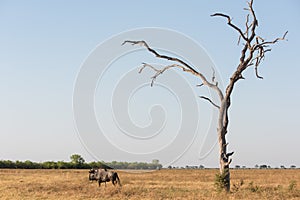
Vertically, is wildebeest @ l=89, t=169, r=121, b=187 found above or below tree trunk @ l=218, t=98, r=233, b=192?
below

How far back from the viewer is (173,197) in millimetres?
19234

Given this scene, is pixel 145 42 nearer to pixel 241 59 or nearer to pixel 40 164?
pixel 241 59

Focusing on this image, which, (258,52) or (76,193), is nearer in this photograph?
(76,193)

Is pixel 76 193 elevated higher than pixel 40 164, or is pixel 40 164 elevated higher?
pixel 40 164

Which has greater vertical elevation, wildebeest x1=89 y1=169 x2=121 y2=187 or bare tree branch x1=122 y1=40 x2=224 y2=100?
bare tree branch x1=122 y1=40 x2=224 y2=100

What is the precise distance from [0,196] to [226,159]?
11655 mm

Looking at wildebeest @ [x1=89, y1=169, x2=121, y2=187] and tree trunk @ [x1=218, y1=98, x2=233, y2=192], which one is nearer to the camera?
tree trunk @ [x1=218, y1=98, x2=233, y2=192]

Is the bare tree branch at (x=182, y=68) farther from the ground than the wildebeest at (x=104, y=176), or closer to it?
farther from the ground

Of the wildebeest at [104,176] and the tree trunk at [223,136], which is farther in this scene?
the wildebeest at [104,176]

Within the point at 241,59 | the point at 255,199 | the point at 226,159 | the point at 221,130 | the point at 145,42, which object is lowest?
the point at 255,199

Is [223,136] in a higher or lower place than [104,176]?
higher

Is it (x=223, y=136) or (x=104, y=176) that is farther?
(x=104, y=176)

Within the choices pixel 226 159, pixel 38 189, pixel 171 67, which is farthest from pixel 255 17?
pixel 38 189

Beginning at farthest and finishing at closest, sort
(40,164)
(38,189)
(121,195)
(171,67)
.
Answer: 1. (40,164)
2. (171,67)
3. (38,189)
4. (121,195)
